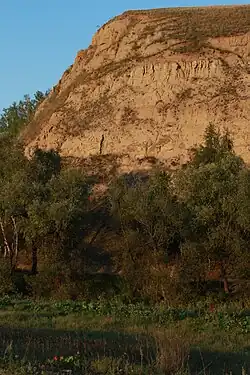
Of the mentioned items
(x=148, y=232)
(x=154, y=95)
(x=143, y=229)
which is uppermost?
(x=154, y=95)

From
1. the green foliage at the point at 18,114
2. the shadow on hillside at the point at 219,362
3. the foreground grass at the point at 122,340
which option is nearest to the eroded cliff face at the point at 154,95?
the green foliage at the point at 18,114

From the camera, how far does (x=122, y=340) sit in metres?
12.4

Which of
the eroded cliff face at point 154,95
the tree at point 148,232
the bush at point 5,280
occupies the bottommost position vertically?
the bush at point 5,280

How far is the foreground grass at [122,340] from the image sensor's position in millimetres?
8070

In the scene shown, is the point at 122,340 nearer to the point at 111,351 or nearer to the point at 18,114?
the point at 111,351

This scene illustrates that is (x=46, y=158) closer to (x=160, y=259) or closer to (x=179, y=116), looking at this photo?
(x=160, y=259)

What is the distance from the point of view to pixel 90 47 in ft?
225

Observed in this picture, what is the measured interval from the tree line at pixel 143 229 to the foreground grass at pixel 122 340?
7.37m

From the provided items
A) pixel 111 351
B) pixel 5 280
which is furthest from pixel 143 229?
pixel 111 351

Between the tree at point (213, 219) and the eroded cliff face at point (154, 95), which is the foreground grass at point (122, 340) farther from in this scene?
the eroded cliff face at point (154, 95)

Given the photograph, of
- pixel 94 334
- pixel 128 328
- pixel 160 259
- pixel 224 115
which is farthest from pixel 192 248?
pixel 224 115

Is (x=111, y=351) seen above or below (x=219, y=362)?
above

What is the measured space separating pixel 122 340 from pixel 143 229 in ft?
65.7

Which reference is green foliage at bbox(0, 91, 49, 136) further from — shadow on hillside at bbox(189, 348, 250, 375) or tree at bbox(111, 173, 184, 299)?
shadow on hillside at bbox(189, 348, 250, 375)
